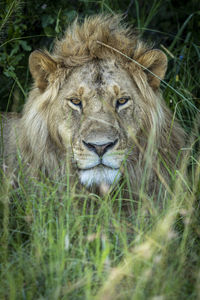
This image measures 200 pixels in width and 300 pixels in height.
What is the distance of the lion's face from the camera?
3.29 m

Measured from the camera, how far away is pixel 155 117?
3.76 metres

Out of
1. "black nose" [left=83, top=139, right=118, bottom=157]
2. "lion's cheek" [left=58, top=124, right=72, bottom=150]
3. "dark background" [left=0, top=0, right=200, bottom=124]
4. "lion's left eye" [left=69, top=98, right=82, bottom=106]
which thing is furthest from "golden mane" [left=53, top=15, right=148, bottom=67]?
"black nose" [left=83, top=139, right=118, bottom=157]

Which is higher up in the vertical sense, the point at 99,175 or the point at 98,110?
the point at 98,110

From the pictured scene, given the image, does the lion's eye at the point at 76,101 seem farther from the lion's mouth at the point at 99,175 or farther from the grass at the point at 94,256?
Answer: the grass at the point at 94,256

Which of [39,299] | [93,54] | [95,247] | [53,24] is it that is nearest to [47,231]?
[95,247]

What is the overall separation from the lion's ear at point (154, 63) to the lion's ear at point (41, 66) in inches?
28.6

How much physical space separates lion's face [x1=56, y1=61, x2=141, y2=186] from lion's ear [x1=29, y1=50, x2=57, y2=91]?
0.63 ft

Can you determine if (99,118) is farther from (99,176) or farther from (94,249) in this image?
(94,249)

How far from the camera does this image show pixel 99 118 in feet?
11.4

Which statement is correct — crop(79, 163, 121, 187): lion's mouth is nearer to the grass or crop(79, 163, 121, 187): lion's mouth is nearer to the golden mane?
the grass

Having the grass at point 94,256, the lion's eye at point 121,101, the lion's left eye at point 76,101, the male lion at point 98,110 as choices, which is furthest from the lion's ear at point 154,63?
the grass at point 94,256

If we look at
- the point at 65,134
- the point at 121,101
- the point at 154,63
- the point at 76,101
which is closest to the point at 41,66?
the point at 76,101

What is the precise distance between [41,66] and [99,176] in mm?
1075

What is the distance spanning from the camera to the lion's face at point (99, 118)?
10.8 ft
